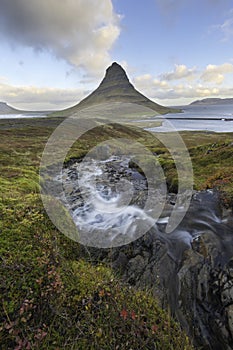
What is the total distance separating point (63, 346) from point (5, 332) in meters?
1.02

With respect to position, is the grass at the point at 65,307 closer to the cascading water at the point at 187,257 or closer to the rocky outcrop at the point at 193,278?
A: the rocky outcrop at the point at 193,278

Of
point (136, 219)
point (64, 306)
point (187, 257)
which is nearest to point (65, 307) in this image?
point (64, 306)

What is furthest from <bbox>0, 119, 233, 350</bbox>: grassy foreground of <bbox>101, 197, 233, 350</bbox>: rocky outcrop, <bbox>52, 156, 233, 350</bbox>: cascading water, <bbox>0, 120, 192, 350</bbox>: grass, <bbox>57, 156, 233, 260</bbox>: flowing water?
<bbox>57, 156, 233, 260</bbox>: flowing water

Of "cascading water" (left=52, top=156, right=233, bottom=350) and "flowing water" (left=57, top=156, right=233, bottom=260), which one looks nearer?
"cascading water" (left=52, top=156, right=233, bottom=350)

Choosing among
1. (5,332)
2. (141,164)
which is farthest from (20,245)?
(141,164)

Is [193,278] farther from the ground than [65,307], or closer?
closer

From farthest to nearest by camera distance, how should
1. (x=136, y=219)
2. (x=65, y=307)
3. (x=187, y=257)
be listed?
(x=136, y=219) < (x=187, y=257) < (x=65, y=307)

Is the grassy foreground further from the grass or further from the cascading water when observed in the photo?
the cascading water

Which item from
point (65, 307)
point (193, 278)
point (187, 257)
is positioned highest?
point (65, 307)

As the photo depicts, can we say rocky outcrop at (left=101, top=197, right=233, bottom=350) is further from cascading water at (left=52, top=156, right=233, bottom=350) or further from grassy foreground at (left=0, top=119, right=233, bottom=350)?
grassy foreground at (left=0, top=119, right=233, bottom=350)

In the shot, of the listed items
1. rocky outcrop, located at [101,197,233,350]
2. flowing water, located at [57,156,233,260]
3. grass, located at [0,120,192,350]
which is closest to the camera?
grass, located at [0,120,192,350]

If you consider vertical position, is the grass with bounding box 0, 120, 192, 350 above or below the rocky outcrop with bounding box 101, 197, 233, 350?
above

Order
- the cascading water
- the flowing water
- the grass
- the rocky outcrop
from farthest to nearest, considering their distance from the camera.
A: the flowing water < the cascading water < the rocky outcrop < the grass

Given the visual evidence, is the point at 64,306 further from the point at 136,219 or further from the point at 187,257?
the point at 136,219
